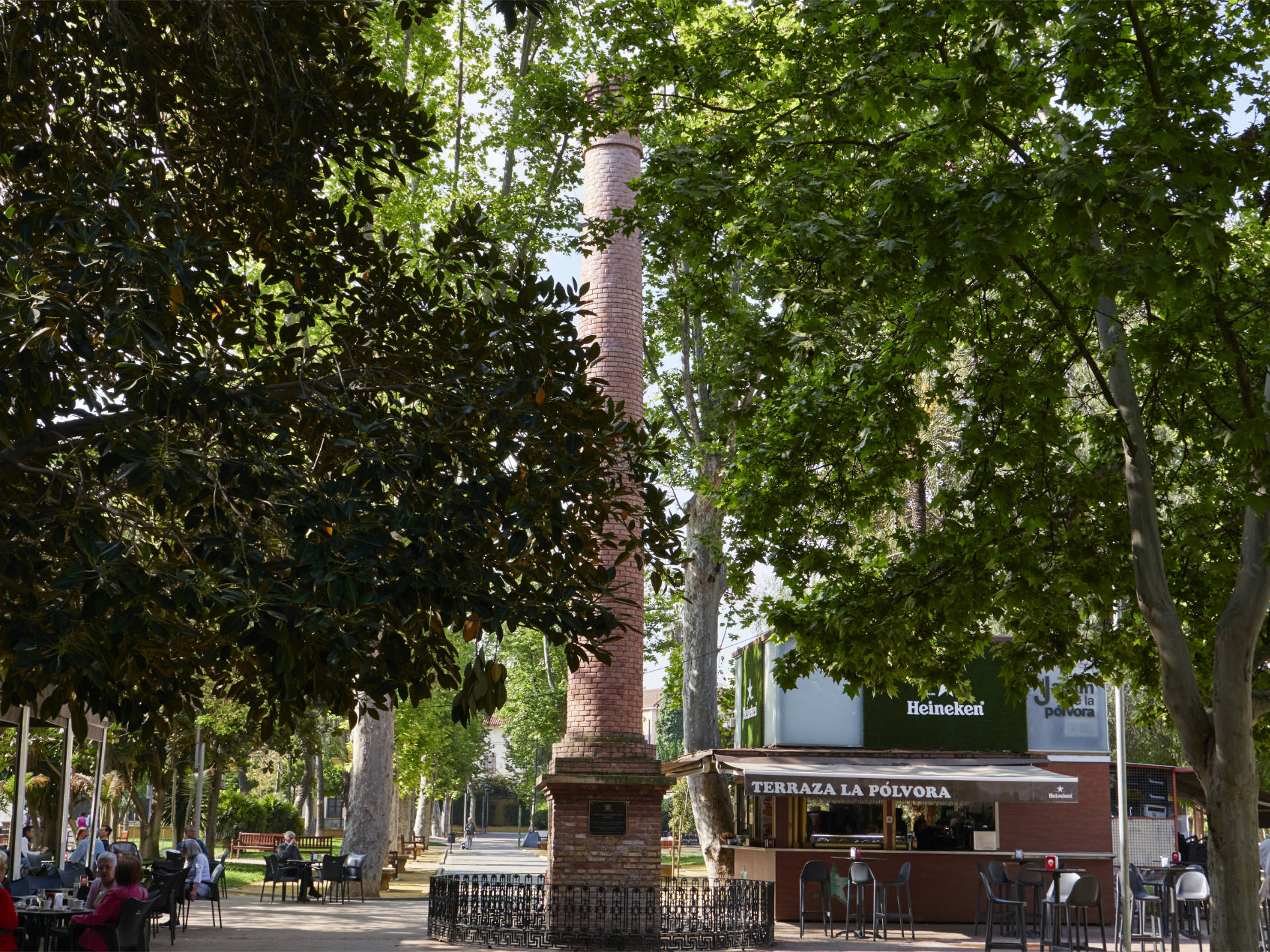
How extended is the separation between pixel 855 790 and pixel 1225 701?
10.4 meters

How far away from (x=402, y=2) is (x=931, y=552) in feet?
22.0

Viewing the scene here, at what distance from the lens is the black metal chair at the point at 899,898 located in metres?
17.7

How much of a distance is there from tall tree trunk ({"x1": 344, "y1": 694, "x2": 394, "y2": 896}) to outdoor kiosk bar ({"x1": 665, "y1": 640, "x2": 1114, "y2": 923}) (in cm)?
608

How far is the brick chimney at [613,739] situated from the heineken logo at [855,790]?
7.59 feet

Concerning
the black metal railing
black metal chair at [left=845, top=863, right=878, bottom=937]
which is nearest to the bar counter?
black metal chair at [left=845, top=863, right=878, bottom=937]

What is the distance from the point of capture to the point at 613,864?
49.8 ft

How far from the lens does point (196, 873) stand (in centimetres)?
1920

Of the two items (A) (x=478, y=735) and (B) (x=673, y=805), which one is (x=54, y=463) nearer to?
(B) (x=673, y=805)

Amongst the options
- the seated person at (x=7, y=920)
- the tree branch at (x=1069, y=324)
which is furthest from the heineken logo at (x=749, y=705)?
the seated person at (x=7, y=920)

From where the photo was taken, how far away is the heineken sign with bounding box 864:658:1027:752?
20.9 metres

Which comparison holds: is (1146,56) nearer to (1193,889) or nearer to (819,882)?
(1193,889)

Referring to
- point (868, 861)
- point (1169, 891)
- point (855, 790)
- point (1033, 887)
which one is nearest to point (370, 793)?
point (868, 861)

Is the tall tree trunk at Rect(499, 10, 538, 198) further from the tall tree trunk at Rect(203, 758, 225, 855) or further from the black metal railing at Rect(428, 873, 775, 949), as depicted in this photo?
the tall tree trunk at Rect(203, 758, 225, 855)

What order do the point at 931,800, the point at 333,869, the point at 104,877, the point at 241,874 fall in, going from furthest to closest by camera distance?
the point at 241,874
the point at 333,869
the point at 931,800
the point at 104,877
